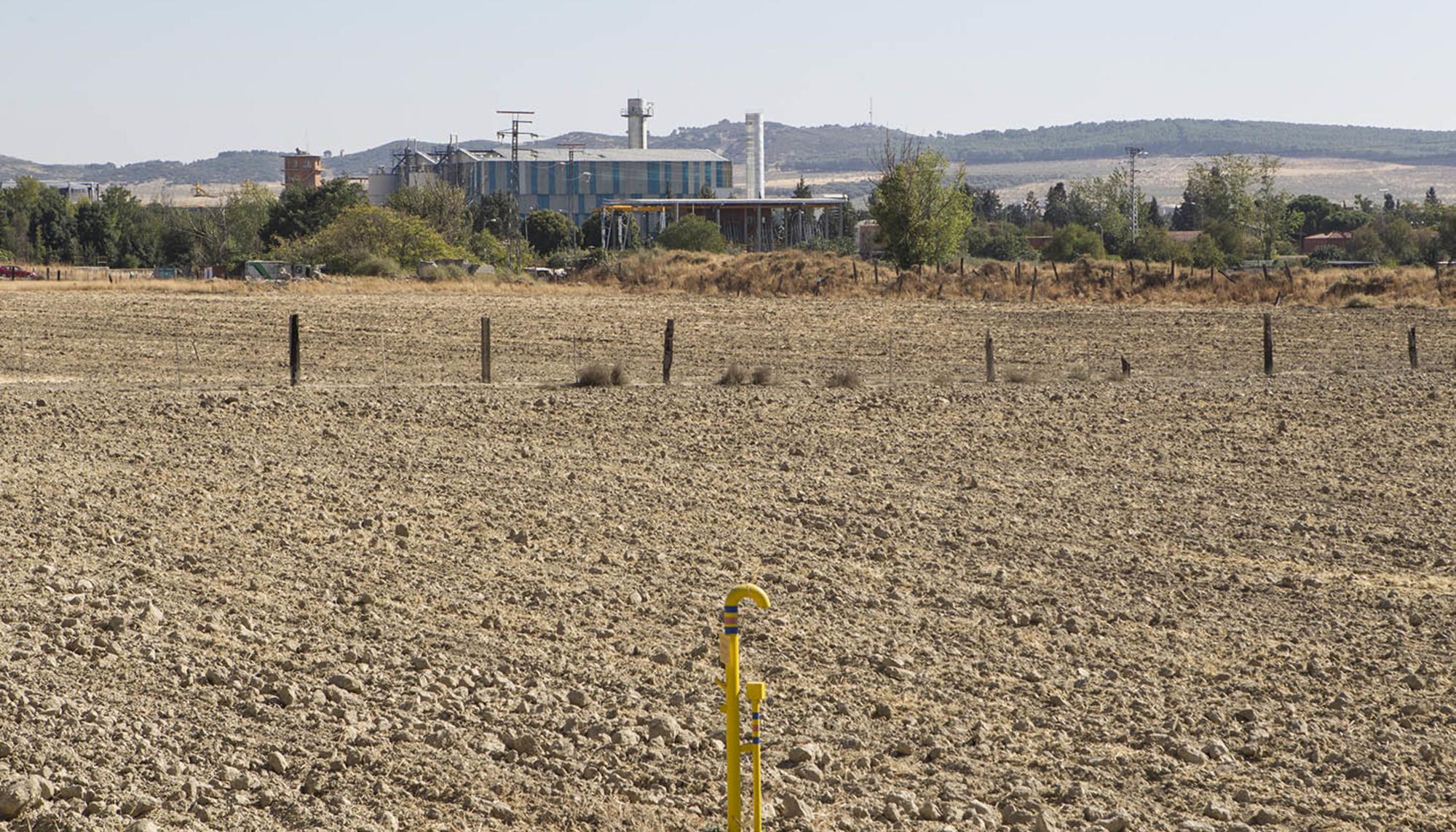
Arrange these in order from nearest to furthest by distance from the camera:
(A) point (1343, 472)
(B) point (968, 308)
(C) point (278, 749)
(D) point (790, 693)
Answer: (C) point (278, 749) → (D) point (790, 693) → (A) point (1343, 472) → (B) point (968, 308)

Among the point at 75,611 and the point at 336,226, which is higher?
the point at 336,226

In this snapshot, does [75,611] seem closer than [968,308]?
Yes

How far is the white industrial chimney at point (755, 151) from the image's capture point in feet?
617

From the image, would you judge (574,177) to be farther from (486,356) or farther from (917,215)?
(486,356)

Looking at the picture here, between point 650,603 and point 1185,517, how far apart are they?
602 centimetres

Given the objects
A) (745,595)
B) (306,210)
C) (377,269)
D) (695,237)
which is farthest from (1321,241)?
(745,595)

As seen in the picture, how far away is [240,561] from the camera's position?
11953mm

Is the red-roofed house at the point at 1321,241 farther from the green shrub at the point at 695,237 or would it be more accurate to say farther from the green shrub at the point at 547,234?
the green shrub at the point at 547,234

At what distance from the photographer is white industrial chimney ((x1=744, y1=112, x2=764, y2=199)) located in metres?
188

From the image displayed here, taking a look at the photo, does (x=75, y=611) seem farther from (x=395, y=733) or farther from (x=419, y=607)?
(x=395, y=733)

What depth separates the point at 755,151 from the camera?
629ft

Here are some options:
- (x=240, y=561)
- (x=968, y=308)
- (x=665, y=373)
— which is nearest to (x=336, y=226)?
(x=968, y=308)

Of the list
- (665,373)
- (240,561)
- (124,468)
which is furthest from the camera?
(665,373)

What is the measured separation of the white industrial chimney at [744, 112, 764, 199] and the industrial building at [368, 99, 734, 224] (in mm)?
16793
